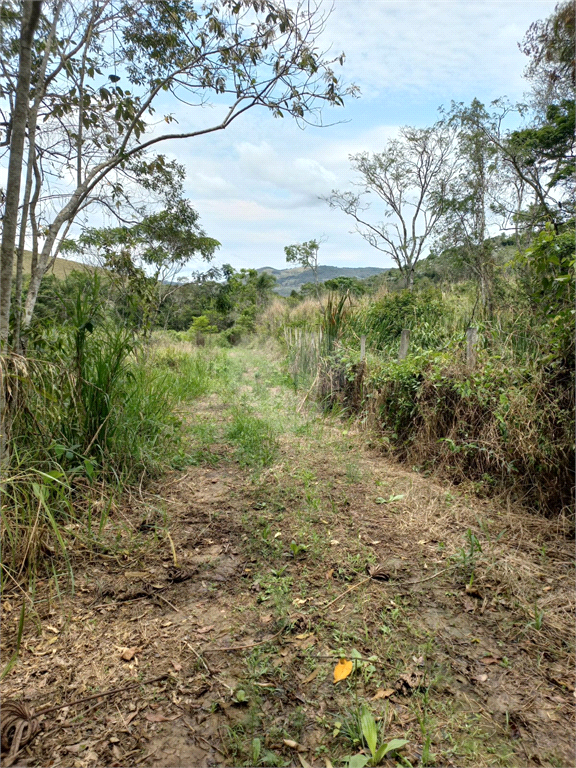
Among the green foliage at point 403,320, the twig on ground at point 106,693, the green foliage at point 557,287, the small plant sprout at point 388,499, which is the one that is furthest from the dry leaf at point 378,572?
the green foliage at point 403,320

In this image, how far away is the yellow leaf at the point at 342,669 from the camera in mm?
1434

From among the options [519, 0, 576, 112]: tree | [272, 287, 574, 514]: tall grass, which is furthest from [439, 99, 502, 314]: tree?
[272, 287, 574, 514]: tall grass

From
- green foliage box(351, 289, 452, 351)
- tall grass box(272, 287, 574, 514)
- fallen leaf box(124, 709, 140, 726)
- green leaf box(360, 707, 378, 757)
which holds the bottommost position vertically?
fallen leaf box(124, 709, 140, 726)

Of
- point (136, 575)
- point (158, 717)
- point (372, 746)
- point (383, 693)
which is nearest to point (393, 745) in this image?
point (372, 746)

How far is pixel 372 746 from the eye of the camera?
1164 mm

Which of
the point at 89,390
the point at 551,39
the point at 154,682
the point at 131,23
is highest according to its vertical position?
the point at 551,39

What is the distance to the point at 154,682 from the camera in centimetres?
141

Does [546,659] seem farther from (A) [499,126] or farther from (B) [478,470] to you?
(A) [499,126]

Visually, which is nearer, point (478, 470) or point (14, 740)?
point (14, 740)

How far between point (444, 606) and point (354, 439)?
231 centimetres

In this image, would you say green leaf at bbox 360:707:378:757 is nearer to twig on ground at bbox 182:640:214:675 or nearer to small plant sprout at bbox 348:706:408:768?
small plant sprout at bbox 348:706:408:768

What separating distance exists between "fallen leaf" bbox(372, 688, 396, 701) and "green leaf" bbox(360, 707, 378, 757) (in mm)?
97

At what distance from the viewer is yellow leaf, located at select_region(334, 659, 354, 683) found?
1.43 metres

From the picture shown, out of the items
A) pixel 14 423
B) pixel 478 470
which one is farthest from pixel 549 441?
pixel 14 423
